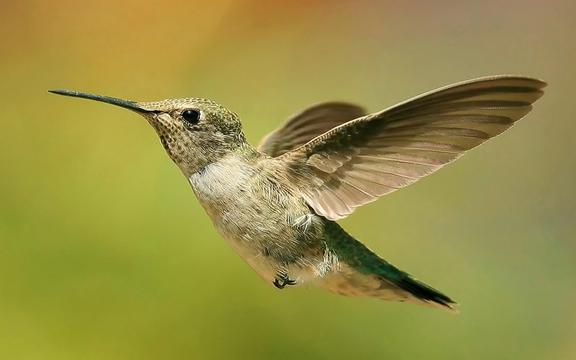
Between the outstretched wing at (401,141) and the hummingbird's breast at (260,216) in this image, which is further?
the hummingbird's breast at (260,216)

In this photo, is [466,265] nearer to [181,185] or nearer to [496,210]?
[496,210]

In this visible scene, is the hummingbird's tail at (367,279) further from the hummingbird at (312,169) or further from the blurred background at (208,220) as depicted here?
the blurred background at (208,220)

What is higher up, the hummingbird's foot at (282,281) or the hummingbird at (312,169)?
the hummingbird at (312,169)

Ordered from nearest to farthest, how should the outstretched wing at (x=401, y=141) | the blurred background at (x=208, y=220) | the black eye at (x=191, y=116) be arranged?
the outstretched wing at (x=401, y=141) < the black eye at (x=191, y=116) < the blurred background at (x=208, y=220)

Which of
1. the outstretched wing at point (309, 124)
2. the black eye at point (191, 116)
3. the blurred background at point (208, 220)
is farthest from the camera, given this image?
the blurred background at point (208, 220)

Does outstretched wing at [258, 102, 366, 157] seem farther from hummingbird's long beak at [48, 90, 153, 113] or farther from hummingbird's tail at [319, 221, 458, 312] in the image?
hummingbird's long beak at [48, 90, 153, 113]

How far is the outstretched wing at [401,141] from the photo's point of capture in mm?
488

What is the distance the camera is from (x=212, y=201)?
590mm

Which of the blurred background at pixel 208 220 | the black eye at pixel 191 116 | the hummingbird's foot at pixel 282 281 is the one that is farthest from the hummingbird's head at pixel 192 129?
the blurred background at pixel 208 220

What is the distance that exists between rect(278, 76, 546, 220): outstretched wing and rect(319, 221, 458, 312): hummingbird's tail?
7 cm

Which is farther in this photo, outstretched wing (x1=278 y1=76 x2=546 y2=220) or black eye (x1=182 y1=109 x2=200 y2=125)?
black eye (x1=182 y1=109 x2=200 y2=125)

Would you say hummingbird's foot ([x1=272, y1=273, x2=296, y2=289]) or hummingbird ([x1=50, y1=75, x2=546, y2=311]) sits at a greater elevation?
hummingbird ([x1=50, y1=75, x2=546, y2=311])

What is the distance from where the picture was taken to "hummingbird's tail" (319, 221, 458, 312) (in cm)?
68

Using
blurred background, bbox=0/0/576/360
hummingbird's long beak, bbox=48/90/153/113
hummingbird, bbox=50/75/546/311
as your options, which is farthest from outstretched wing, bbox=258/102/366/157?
blurred background, bbox=0/0/576/360
